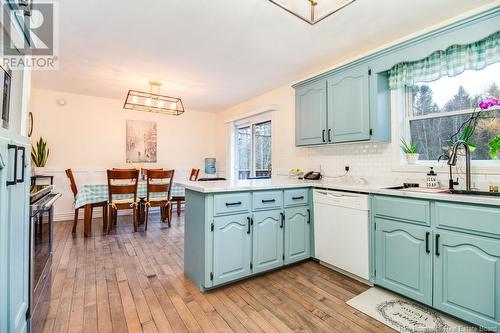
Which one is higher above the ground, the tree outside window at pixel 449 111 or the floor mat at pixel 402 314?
the tree outside window at pixel 449 111

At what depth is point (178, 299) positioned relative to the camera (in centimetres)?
192

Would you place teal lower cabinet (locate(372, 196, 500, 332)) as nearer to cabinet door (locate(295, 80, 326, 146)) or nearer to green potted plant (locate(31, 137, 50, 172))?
cabinet door (locate(295, 80, 326, 146))

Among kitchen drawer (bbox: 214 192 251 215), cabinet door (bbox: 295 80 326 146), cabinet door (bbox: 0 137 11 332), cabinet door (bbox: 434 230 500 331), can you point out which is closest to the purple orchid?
cabinet door (bbox: 434 230 500 331)

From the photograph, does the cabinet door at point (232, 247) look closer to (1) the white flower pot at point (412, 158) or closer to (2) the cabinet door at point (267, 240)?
(2) the cabinet door at point (267, 240)

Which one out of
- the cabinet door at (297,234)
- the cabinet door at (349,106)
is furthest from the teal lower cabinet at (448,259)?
the cabinet door at (349,106)

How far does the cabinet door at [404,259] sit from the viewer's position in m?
1.77

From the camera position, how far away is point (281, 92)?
4047 mm

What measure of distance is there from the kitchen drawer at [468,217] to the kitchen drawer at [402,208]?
7cm

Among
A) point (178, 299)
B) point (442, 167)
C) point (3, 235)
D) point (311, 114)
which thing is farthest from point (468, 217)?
point (3, 235)

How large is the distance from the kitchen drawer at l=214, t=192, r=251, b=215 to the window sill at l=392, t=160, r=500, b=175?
1.62 metres

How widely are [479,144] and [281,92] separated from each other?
266cm

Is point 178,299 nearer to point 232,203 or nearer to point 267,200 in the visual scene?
point 232,203

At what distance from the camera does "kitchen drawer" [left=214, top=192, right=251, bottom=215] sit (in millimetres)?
2035

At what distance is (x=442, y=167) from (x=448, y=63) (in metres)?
0.91
